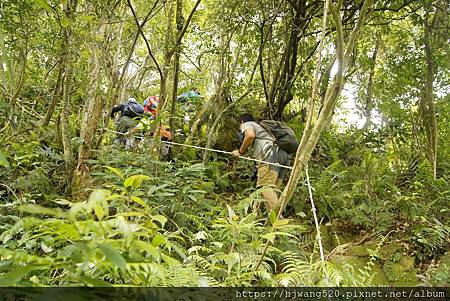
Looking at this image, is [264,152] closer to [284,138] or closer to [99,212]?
[284,138]

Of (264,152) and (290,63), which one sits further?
(290,63)

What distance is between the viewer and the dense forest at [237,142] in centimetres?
320

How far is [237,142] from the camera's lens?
8.21 metres

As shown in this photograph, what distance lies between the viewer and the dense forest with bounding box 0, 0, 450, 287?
126 inches

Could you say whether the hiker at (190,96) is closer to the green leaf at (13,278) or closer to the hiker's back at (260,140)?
the hiker's back at (260,140)

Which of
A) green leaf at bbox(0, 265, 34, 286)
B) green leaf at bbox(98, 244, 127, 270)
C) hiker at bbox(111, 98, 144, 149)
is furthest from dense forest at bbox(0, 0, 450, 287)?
green leaf at bbox(0, 265, 34, 286)

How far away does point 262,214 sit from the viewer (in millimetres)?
5785

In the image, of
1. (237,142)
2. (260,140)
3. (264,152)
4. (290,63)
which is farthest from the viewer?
Result: (237,142)

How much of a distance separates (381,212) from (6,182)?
217 inches

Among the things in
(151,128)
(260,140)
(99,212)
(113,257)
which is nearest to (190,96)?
(151,128)

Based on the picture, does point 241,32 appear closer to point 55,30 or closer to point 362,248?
point 55,30

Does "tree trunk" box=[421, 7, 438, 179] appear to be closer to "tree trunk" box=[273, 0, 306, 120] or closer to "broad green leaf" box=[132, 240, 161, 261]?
"tree trunk" box=[273, 0, 306, 120]

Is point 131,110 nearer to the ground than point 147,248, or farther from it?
farther from it

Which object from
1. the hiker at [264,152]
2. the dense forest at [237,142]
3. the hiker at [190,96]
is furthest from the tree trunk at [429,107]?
the hiker at [190,96]
